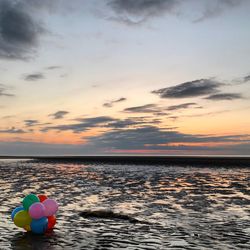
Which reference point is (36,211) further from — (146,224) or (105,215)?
(146,224)

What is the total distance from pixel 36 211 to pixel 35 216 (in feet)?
0.63

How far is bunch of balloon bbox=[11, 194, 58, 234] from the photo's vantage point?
13.7 metres

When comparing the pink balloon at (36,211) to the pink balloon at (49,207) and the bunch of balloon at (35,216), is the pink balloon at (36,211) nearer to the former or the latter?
the bunch of balloon at (35,216)

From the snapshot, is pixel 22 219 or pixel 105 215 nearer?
pixel 22 219

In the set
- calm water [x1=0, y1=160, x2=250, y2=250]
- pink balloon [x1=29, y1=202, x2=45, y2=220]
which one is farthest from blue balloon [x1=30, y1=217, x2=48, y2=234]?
calm water [x1=0, y1=160, x2=250, y2=250]

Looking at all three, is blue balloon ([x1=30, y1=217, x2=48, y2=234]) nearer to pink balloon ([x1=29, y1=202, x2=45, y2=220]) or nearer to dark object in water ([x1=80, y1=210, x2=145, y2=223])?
pink balloon ([x1=29, y1=202, x2=45, y2=220])

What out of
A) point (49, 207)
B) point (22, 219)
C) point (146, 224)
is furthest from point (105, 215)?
point (22, 219)

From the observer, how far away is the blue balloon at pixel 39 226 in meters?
13.7

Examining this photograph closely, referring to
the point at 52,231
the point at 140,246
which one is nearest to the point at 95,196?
the point at 52,231

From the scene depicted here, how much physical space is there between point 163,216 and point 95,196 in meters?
8.97

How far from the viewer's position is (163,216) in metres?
17.9

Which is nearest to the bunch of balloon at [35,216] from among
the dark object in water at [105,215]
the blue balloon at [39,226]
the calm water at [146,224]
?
the blue balloon at [39,226]

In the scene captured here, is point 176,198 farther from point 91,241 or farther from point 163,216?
point 91,241

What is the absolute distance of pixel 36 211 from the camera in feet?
45.1
